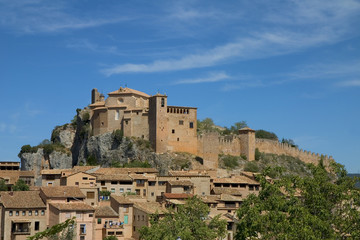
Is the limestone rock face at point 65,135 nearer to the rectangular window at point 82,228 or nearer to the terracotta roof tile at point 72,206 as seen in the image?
the terracotta roof tile at point 72,206

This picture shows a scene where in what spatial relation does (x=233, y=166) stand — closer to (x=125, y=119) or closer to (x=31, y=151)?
(x=125, y=119)

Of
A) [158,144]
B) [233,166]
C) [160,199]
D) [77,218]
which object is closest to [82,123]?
[158,144]

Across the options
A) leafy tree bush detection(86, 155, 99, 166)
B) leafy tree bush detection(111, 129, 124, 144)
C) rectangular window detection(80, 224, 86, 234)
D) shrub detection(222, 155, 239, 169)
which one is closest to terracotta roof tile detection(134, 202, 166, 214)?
rectangular window detection(80, 224, 86, 234)

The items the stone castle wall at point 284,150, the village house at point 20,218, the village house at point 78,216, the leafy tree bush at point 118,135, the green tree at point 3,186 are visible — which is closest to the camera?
the village house at point 78,216

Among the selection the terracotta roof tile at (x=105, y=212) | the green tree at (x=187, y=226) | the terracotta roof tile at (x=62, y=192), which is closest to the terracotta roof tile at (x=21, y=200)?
the terracotta roof tile at (x=62, y=192)

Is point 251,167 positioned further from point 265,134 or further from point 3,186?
point 265,134

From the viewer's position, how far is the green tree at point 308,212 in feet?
167

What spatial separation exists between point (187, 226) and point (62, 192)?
52.8 feet

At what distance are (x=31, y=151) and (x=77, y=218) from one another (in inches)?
1720

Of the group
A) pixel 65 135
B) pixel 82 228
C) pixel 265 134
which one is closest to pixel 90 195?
pixel 82 228

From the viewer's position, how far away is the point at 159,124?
96875 millimetres

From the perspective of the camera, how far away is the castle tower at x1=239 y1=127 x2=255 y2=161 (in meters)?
105

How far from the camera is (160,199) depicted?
75.0 meters

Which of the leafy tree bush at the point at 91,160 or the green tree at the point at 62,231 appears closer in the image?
the green tree at the point at 62,231
